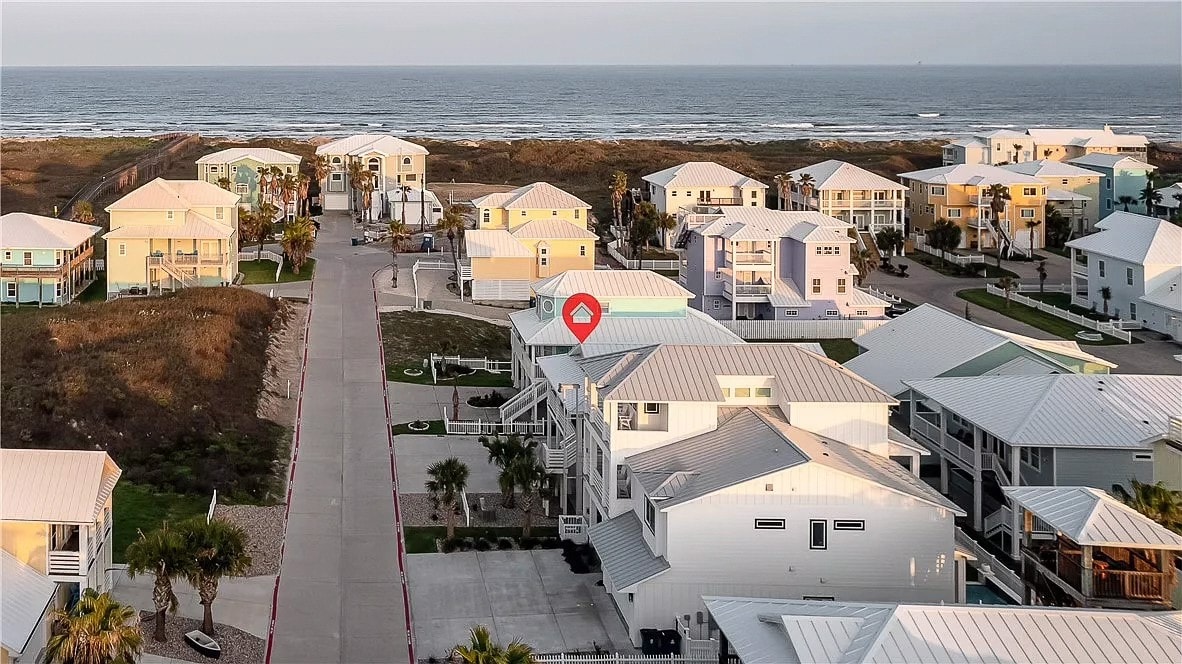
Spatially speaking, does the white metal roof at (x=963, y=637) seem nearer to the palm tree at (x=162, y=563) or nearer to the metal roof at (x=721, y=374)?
the metal roof at (x=721, y=374)

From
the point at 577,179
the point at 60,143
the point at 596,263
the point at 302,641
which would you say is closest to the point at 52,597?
the point at 302,641

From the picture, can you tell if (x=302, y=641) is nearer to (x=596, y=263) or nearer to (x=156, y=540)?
(x=156, y=540)

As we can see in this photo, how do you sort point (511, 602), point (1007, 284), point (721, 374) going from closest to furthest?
point (511, 602) → point (721, 374) → point (1007, 284)

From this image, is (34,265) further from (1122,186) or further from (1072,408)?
(1122,186)

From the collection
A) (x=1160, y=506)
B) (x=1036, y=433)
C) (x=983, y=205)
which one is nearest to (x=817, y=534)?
(x=1160, y=506)

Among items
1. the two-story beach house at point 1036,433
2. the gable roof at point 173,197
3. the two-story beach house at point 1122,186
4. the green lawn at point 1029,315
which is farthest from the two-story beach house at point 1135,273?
the gable roof at point 173,197

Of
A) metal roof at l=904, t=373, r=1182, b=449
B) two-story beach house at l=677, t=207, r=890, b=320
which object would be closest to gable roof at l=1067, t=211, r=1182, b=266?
two-story beach house at l=677, t=207, r=890, b=320
